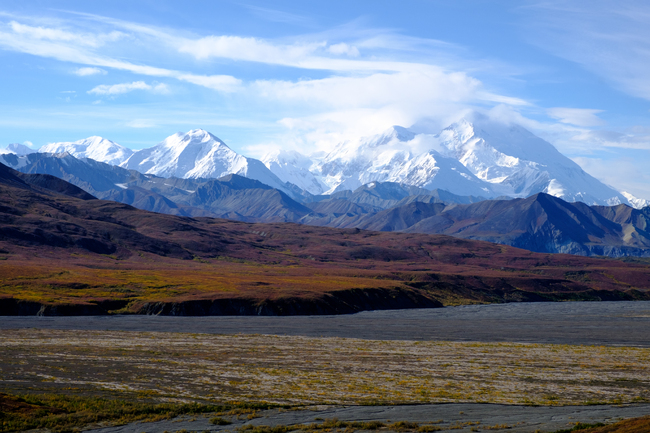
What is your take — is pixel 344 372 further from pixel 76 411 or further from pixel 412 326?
pixel 412 326

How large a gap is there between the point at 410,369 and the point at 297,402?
1585 cm

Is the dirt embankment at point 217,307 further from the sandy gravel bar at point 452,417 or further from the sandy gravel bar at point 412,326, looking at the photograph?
the sandy gravel bar at point 452,417

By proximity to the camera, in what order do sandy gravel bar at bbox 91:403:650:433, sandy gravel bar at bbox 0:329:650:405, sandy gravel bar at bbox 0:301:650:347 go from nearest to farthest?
sandy gravel bar at bbox 91:403:650:433, sandy gravel bar at bbox 0:329:650:405, sandy gravel bar at bbox 0:301:650:347

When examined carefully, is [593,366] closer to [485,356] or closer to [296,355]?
[485,356]

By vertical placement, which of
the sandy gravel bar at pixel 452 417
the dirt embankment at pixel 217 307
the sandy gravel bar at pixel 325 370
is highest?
the sandy gravel bar at pixel 452 417

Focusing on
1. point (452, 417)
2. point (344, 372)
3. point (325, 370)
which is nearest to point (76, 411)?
point (325, 370)

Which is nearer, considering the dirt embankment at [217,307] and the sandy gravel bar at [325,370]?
the sandy gravel bar at [325,370]

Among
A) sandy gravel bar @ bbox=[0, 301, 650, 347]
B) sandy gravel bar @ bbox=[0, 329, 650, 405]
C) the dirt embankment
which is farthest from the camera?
the dirt embankment

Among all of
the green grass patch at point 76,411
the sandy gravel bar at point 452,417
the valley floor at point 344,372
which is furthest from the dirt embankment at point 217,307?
the sandy gravel bar at point 452,417

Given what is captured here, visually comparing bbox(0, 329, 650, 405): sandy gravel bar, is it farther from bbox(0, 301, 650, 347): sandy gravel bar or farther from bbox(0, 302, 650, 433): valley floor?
bbox(0, 301, 650, 347): sandy gravel bar

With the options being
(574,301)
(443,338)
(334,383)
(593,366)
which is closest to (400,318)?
(443,338)

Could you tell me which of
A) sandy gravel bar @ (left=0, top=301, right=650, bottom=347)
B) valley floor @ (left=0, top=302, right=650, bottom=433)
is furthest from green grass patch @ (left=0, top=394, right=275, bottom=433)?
sandy gravel bar @ (left=0, top=301, right=650, bottom=347)

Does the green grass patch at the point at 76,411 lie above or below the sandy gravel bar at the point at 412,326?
above

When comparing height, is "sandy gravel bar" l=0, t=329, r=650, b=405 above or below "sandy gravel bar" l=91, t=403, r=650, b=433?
below
